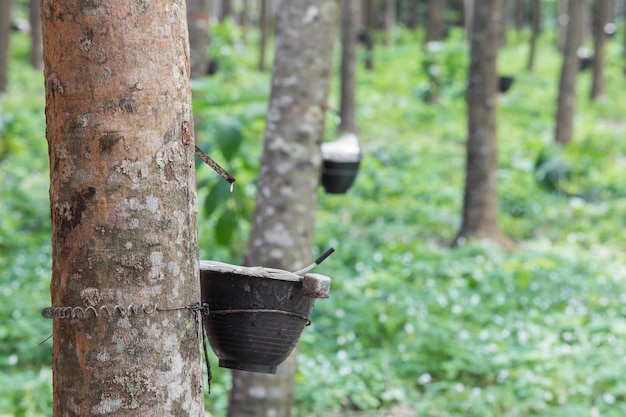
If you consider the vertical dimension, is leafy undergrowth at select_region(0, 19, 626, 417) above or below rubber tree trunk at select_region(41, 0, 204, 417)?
below

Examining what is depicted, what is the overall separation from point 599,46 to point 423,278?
427 inches

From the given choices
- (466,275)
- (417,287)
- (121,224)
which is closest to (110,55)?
(121,224)

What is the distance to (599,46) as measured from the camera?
16141 millimetres

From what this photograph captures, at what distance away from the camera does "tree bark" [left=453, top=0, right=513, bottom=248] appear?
850 cm

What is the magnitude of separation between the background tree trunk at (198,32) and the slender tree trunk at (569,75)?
22.4ft

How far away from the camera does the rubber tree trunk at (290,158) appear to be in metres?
4.03

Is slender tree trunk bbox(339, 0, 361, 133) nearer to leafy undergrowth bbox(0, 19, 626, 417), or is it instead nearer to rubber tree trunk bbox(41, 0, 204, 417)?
leafy undergrowth bbox(0, 19, 626, 417)

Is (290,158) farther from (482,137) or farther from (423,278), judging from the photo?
(482,137)

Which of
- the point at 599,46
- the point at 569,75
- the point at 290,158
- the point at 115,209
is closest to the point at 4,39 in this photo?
the point at 569,75

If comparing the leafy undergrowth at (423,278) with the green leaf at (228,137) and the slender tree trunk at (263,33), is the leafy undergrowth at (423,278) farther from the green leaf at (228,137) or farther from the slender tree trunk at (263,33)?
the slender tree trunk at (263,33)

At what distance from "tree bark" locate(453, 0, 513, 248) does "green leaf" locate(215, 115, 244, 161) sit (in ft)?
12.4

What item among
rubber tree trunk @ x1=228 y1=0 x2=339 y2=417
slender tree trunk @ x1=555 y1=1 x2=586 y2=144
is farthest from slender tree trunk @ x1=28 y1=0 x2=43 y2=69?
rubber tree trunk @ x1=228 y1=0 x2=339 y2=417

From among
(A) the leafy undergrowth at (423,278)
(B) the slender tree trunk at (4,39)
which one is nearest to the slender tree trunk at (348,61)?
(A) the leafy undergrowth at (423,278)

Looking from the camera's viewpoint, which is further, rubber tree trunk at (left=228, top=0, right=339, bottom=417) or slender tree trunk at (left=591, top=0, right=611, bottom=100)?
slender tree trunk at (left=591, top=0, right=611, bottom=100)
